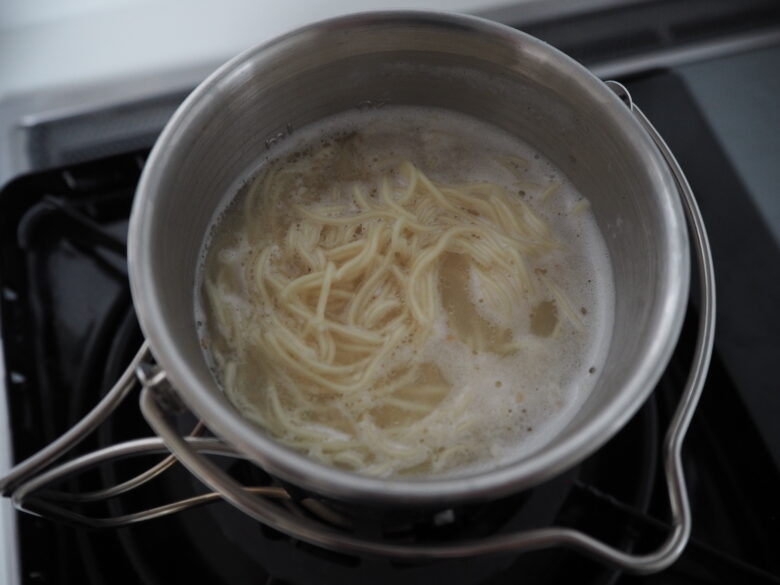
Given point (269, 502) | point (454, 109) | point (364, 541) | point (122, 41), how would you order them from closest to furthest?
point (364, 541) → point (269, 502) → point (454, 109) → point (122, 41)

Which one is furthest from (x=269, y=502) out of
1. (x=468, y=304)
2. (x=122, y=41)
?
(x=122, y=41)

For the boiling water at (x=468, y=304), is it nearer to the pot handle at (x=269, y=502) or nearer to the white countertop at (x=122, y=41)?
the pot handle at (x=269, y=502)

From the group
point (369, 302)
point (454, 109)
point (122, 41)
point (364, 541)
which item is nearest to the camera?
point (364, 541)

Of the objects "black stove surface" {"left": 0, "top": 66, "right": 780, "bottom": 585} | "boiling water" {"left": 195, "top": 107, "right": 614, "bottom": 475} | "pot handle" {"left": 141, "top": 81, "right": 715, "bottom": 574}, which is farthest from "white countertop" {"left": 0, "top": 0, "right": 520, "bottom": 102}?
"pot handle" {"left": 141, "top": 81, "right": 715, "bottom": 574}

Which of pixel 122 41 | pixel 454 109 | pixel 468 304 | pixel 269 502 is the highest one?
pixel 122 41

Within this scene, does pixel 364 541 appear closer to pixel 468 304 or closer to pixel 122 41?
pixel 468 304

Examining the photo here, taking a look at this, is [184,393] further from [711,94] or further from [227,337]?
[711,94]

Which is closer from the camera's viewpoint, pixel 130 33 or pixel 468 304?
pixel 468 304

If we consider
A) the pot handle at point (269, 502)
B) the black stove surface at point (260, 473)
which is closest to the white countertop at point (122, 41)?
the black stove surface at point (260, 473)
